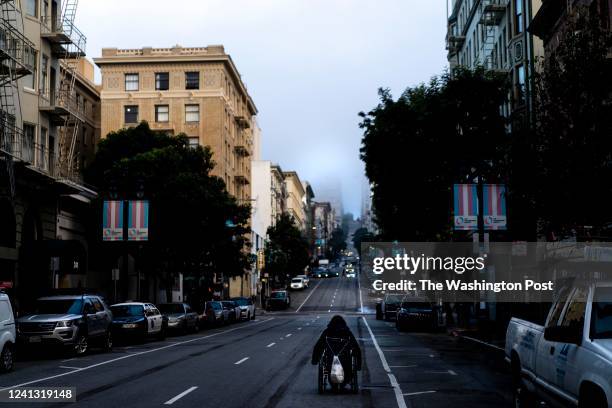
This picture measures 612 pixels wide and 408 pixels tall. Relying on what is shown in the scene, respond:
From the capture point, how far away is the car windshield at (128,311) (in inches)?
1268

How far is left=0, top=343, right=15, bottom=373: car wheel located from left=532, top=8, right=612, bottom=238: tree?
45.4 feet

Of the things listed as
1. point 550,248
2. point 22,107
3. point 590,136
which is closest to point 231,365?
point 590,136

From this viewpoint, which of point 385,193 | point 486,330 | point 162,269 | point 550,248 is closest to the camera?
point 550,248

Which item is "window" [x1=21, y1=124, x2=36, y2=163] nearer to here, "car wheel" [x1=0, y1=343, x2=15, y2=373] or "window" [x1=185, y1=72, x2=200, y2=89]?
"car wheel" [x1=0, y1=343, x2=15, y2=373]

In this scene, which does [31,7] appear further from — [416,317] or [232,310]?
[232,310]

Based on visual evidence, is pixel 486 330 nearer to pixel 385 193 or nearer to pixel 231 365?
pixel 385 193

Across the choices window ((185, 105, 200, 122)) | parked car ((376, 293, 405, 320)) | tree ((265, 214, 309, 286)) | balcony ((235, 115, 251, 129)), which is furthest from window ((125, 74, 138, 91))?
parked car ((376, 293, 405, 320))

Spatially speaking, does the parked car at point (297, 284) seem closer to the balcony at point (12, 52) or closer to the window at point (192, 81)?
the window at point (192, 81)

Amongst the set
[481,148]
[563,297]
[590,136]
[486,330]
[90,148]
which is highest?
[90,148]

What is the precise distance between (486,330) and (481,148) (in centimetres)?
880

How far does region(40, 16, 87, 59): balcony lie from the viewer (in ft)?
120

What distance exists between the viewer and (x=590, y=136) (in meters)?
18.7

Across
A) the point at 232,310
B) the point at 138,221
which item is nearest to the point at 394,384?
the point at 138,221

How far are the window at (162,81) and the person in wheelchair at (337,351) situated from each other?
65.6 m
